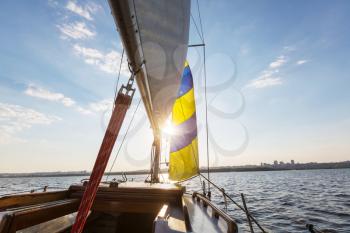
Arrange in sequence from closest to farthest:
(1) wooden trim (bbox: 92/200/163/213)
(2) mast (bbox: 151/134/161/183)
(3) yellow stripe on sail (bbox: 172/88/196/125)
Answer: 1. (1) wooden trim (bbox: 92/200/163/213)
2. (2) mast (bbox: 151/134/161/183)
3. (3) yellow stripe on sail (bbox: 172/88/196/125)

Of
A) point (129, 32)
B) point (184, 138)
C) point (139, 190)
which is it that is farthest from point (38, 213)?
point (184, 138)

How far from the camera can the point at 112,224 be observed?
5.40 m

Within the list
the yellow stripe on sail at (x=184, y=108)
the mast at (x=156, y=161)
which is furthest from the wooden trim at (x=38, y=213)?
the yellow stripe on sail at (x=184, y=108)

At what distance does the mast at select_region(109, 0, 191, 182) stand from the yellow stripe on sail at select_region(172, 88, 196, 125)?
5.78m

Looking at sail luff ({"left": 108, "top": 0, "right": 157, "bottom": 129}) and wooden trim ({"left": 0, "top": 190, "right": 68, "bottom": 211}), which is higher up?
sail luff ({"left": 108, "top": 0, "right": 157, "bottom": 129})

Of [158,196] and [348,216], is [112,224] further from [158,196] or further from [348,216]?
[348,216]

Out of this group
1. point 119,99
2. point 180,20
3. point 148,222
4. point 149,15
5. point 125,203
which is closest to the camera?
point 119,99

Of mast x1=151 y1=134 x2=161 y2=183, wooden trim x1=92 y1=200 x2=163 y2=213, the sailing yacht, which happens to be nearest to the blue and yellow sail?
mast x1=151 y1=134 x2=161 y2=183

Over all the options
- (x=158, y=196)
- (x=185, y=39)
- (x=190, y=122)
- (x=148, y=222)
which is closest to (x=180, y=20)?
(x=185, y=39)

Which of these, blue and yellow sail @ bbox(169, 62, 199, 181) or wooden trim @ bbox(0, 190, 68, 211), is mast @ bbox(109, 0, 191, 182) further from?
blue and yellow sail @ bbox(169, 62, 199, 181)

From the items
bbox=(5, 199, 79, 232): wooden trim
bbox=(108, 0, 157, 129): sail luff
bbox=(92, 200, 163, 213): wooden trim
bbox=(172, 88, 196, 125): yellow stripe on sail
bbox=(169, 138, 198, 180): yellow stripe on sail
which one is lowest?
bbox=(92, 200, 163, 213): wooden trim

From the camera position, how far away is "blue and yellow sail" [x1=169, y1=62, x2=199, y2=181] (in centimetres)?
835

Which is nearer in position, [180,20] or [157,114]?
[180,20]

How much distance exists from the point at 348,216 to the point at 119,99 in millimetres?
17168
